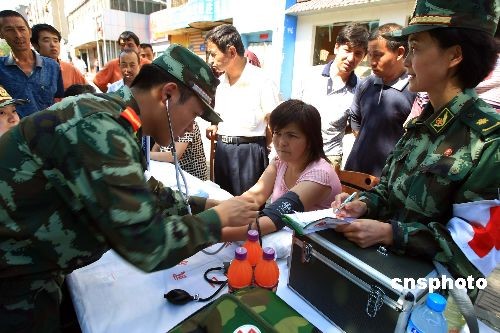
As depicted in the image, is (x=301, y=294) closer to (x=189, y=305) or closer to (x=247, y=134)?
(x=189, y=305)

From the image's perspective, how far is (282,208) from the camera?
5.32 feet

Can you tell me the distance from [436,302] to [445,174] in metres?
0.48

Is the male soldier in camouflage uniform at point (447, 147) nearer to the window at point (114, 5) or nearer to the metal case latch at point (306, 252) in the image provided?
the metal case latch at point (306, 252)

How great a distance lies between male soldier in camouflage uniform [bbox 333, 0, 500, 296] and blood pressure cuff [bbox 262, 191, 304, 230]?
20.4 inches

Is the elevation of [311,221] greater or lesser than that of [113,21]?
lesser

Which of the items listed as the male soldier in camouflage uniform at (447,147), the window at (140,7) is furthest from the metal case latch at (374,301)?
the window at (140,7)

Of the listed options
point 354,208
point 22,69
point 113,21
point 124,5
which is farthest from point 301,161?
point 124,5

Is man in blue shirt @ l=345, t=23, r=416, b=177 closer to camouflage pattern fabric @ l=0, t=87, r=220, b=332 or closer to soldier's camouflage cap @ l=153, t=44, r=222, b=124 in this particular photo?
soldier's camouflage cap @ l=153, t=44, r=222, b=124

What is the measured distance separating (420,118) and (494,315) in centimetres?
169

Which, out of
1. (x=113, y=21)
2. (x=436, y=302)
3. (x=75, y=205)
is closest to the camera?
(x=436, y=302)

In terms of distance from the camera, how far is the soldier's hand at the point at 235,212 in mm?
1071

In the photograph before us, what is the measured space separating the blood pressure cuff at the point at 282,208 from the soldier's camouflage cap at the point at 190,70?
2.19ft

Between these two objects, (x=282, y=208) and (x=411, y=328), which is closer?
(x=411, y=328)

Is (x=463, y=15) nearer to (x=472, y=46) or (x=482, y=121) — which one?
(x=472, y=46)
